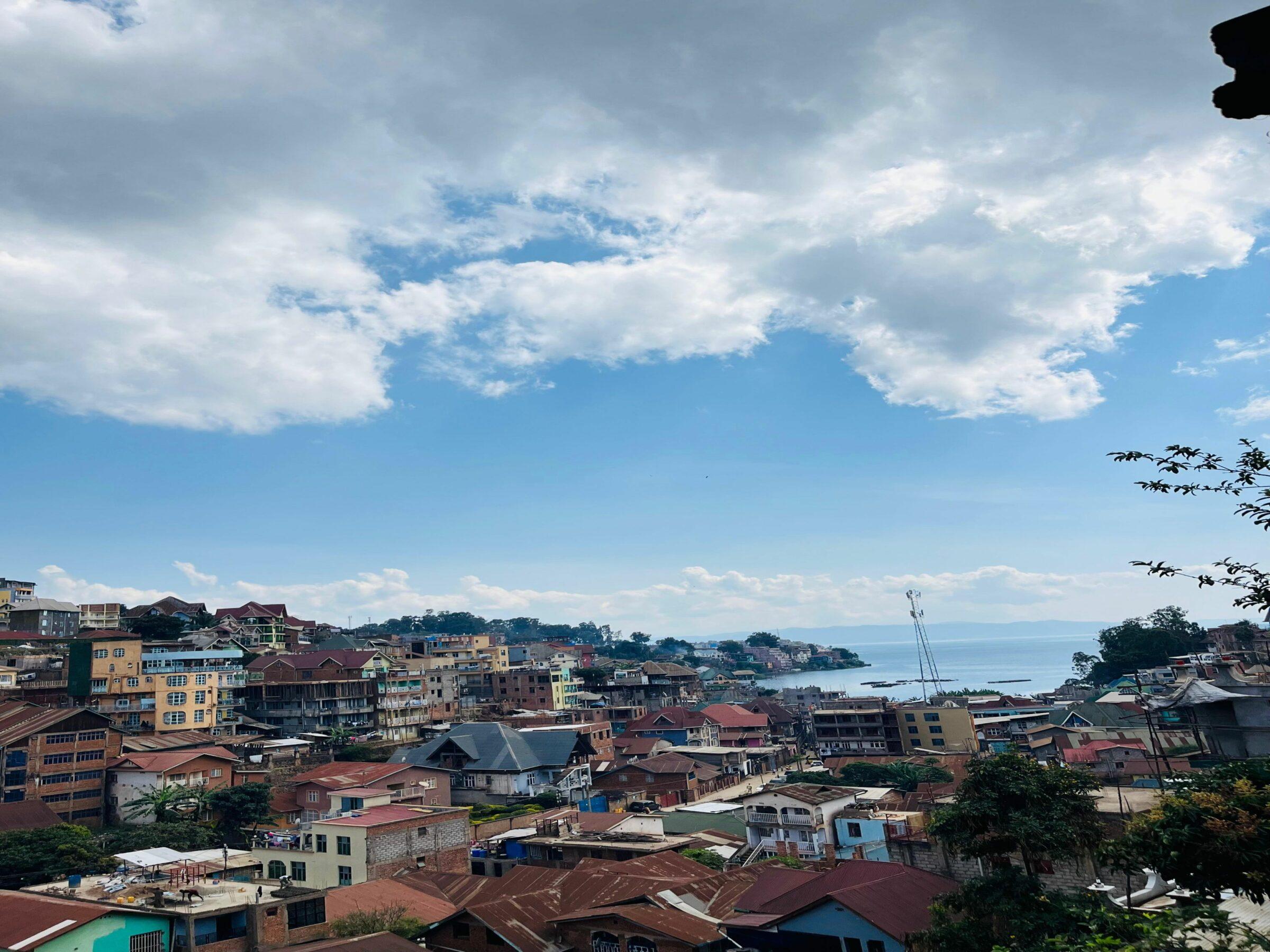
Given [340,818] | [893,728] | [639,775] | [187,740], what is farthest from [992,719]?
[187,740]

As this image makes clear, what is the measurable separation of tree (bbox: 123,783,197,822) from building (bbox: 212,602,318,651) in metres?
51.0

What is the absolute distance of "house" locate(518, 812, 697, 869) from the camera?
35.5m

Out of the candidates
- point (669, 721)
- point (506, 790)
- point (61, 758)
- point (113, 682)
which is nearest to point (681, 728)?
point (669, 721)

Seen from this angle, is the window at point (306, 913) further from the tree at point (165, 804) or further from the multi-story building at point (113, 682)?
the multi-story building at point (113, 682)

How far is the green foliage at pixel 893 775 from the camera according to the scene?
183ft

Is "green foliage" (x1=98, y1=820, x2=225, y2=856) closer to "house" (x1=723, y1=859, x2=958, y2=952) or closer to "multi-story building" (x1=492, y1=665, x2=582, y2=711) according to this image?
"house" (x1=723, y1=859, x2=958, y2=952)

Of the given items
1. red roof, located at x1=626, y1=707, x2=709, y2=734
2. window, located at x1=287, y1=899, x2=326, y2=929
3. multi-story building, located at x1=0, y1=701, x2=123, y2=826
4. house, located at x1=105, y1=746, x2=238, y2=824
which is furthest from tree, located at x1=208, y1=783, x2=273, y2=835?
red roof, located at x1=626, y1=707, x2=709, y2=734

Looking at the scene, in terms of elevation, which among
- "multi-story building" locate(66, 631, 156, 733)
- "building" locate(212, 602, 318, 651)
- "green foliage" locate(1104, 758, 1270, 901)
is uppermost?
"building" locate(212, 602, 318, 651)

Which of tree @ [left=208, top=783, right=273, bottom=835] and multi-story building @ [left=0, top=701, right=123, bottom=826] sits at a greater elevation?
multi-story building @ [left=0, top=701, right=123, bottom=826]

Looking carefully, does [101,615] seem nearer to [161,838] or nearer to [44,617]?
[44,617]

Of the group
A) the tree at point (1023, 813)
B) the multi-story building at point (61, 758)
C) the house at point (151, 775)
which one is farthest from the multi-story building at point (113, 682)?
the tree at point (1023, 813)

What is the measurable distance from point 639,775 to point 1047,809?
4286 centimetres

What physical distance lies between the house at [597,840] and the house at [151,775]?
24.1m

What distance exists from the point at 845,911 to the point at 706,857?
1486 cm
